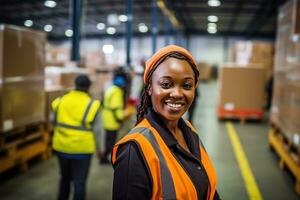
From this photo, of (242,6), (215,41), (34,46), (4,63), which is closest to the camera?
(4,63)

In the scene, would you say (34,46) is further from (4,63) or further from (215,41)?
(215,41)

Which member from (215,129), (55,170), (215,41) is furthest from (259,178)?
(215,41)

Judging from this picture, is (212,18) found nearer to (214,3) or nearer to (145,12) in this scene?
(145,12)

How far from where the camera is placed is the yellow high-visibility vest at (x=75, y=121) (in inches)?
135

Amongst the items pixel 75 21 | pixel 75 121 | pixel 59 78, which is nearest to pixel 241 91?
pixel 75 21

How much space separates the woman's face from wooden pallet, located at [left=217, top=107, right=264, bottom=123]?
9097 millimetres

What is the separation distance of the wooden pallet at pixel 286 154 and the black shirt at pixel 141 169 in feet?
11.9

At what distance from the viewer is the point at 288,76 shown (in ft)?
18.2

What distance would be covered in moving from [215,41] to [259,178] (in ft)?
91.2

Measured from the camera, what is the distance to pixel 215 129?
8867 millimetres

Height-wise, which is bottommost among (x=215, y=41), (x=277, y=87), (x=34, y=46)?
(x=277, y=87)

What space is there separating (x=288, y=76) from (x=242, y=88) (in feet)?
15.1

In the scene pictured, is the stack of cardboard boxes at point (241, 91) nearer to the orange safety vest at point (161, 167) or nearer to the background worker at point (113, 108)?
the background worker at point (113, 108)

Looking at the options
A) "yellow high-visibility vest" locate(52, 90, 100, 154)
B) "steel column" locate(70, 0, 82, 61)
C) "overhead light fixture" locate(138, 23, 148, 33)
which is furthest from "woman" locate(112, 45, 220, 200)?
"overhead light fixture" locate(138, 23, 148, 33)
